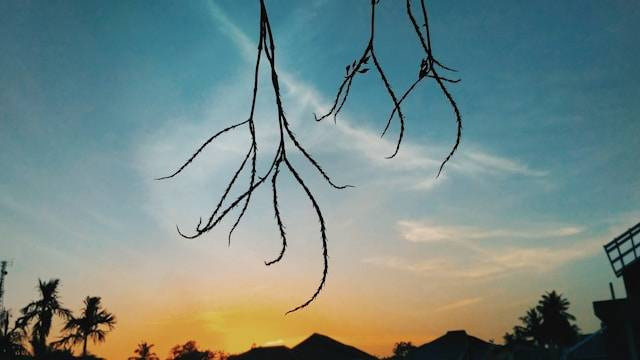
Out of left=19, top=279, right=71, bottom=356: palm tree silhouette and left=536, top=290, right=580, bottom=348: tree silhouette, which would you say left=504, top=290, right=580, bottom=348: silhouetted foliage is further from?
left=19, top=279, right=71, bottom=356: palm tree silhouette

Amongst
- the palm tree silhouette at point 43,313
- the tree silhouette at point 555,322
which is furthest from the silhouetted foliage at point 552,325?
the palm tree silhouette at point 43,313

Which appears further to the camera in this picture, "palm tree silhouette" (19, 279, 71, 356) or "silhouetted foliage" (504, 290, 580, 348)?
"silhouetted foliage" (504, 290, 580, 348)

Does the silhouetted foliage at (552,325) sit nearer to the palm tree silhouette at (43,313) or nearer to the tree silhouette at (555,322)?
the tree silhouette at (555,322)

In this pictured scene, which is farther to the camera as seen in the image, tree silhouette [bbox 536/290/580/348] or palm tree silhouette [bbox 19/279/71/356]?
tree silhouette [bbox 536/290/580/348]

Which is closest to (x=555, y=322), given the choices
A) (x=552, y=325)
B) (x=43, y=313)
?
(x=552, y=325)

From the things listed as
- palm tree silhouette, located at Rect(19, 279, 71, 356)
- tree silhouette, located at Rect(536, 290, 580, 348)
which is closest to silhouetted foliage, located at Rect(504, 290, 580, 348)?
tree silhouette, located at Rect(536, 290, 580, 348)

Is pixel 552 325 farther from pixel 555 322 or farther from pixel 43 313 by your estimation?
pixel 43 313

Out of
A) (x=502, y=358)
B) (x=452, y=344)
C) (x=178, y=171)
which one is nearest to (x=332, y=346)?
(x=452, y=344)

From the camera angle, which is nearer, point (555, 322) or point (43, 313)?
point (43, 313)

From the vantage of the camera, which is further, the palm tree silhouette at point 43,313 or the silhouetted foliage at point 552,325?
the silhouetted foliage at point 552,325

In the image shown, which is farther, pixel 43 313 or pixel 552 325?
pixel 552 325

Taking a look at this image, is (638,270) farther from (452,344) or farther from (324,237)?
(452,344)

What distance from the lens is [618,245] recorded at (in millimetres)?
14297

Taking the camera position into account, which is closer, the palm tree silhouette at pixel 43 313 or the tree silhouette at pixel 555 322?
the palm tree silhouette at pixel 43 313
